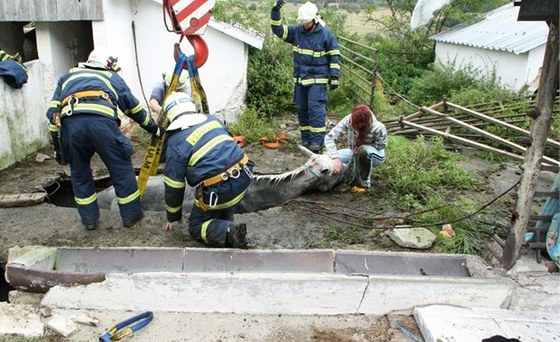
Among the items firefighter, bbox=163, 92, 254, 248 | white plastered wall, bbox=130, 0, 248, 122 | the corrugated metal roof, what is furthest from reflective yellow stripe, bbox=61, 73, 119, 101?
the corrugated metal roof

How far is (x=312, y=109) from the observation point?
6.71 meters

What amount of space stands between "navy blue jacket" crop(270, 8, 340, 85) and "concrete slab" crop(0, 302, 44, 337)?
15.2 ft

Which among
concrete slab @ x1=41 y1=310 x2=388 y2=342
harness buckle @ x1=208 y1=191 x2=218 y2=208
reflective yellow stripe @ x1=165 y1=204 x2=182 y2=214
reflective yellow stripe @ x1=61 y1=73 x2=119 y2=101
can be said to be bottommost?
concrete slab @ x1=41 y1=310 x2=388 y2=342

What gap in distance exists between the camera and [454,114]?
8.02 meters

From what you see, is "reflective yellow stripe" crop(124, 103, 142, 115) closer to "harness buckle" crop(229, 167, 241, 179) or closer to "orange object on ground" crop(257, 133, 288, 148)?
"harness buckle" crop(229, 167, 241, 179)

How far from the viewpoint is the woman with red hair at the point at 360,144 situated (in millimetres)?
5043

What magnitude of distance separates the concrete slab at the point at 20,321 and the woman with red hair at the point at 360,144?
314cm

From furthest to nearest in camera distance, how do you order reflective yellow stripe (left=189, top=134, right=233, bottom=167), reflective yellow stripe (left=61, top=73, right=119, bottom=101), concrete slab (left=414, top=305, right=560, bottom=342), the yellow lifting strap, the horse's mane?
1. the horse's mane
2. the yellow lifting strap
3. reflective yellow stripe (left=61, top=73, right=119, bottom=101)
4. reflective yellow stripe (left=189, top=134, right=233, bottom=167)
5. concrete slab (left=414, top=305, right=560, bottom=342)

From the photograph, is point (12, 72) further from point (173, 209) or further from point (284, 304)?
Result: point (284, 304)

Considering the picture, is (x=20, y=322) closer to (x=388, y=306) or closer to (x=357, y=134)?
(x=388, y=306)

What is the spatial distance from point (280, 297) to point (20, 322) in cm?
188

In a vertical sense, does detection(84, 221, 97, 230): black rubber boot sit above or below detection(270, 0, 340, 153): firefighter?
below

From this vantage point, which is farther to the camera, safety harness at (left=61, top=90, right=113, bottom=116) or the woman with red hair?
the woman with red hair

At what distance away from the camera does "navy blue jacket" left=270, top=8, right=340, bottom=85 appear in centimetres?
667
